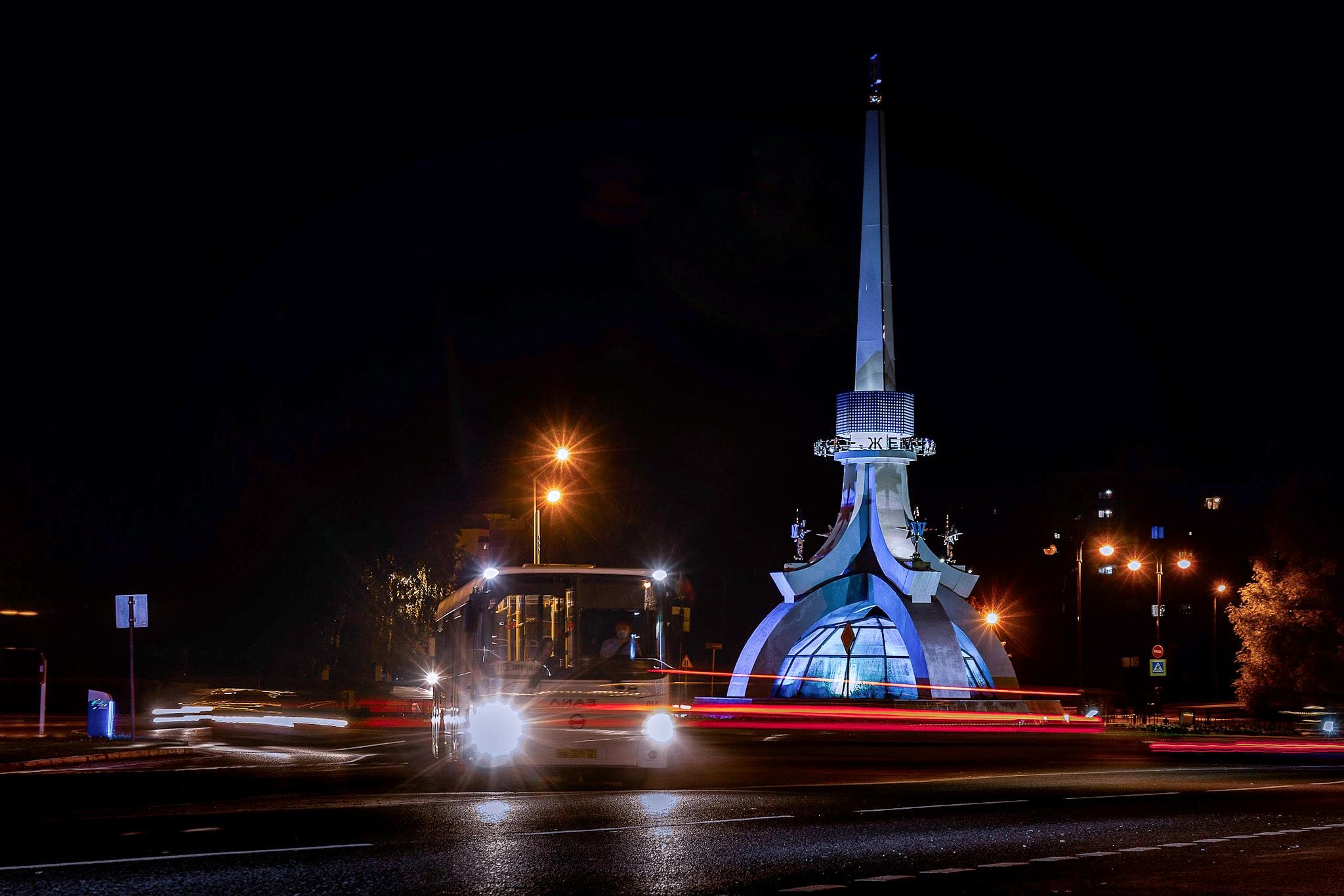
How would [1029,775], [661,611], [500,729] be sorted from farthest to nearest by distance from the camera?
[1029,775]
[661,611]
[500,729]

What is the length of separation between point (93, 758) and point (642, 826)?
13233 mm

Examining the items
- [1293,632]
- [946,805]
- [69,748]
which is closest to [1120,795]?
[946,805]

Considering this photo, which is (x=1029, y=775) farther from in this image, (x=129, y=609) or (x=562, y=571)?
(x=129, y=609)

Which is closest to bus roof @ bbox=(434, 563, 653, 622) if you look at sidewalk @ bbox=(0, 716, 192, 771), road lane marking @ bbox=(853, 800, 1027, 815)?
road lane marking @ bbox=(853, 800, 1027, 815)

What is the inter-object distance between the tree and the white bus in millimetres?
37145

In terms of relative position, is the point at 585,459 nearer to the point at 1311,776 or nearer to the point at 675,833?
the point at 1311,776

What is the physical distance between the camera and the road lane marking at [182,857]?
1002 cm

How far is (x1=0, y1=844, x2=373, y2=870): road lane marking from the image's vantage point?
32.9 feet

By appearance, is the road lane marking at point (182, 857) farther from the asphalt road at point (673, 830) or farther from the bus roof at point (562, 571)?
the bus roof at point (562, 571)

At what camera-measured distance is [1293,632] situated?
49.7 metres

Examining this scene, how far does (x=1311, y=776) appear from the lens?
70.5 ft

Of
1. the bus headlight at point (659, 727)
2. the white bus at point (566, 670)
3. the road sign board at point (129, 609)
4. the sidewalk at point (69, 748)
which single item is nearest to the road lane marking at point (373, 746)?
the sidewalk at point (69, 748)

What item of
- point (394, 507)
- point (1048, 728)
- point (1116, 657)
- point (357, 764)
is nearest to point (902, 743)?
point (1048, 728)

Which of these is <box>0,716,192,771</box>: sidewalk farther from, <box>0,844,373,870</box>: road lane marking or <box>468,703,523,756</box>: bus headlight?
<box>0,844,373,870</box>: road lane marking
